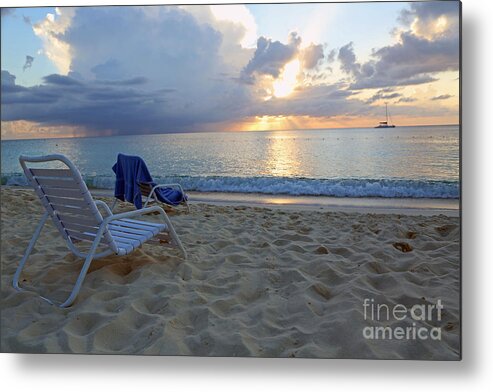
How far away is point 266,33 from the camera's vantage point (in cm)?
302

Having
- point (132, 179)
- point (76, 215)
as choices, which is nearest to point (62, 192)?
point (76, 215)

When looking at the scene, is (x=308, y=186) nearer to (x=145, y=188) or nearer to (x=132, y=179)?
(x=145, y=188)

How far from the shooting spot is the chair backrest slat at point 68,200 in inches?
97.7

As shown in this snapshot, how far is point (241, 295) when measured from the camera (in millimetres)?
2680

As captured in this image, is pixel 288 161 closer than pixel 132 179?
No

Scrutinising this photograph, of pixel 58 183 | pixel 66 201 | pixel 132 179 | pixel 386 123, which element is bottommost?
pixel 132 179

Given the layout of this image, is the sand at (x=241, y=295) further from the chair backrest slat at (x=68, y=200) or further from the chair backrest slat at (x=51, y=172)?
the chair backrest slat at (x=51, y=172)

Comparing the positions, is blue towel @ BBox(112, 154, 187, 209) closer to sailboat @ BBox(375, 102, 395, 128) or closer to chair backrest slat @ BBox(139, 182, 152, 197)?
chair backrest slat @ BBox(139, 182, 152, 197)

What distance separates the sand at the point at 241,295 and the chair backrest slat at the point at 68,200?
324 mm

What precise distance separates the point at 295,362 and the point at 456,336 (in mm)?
862

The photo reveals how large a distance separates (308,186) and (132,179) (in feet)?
12.5

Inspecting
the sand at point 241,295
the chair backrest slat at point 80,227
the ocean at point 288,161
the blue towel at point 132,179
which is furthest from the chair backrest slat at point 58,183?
the blue towel at point 132,179

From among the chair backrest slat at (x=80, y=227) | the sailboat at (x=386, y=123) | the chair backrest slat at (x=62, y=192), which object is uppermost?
the sailboat at (x=386, y=123)

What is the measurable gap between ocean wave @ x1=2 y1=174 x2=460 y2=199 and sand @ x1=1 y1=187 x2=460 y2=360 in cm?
236
